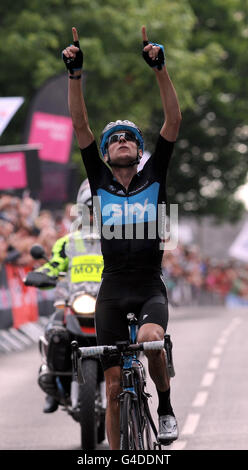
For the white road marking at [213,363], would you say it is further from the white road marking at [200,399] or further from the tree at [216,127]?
the tree at [216,127]

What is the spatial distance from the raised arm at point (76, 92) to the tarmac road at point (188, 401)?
9.33ft

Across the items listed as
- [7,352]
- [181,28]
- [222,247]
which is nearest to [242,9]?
[181,28]

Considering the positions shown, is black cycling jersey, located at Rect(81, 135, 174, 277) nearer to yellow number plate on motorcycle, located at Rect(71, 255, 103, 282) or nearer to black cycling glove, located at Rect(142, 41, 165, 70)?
black cycling glove, located at Rect(142, 41, 165, 70)

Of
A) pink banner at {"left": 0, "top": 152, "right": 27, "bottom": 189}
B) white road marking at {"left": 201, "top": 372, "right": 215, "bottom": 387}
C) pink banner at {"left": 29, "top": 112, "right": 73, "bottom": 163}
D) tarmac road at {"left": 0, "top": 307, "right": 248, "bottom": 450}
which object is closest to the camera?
tarmac road at {"left": 0, "top": 307, "right": 248, "bottom": 450}

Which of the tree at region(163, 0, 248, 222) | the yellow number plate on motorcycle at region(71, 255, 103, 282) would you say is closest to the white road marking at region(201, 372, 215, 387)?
the yellow number plate on motorcycle at region(71, 255, 103, 282)

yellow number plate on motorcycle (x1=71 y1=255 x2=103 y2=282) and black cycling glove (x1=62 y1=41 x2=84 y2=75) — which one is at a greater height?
black cycling glove (x1=62 y1=41 x2=84 y2=75)

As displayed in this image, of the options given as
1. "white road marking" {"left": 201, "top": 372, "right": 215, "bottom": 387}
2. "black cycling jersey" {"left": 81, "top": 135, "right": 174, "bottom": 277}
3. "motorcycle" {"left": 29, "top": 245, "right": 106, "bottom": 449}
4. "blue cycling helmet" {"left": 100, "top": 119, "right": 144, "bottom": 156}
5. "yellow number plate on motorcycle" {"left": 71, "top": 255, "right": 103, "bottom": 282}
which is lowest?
"white road marking" {"left": 201, "top": 372, "right": 215, "bottom": 387}

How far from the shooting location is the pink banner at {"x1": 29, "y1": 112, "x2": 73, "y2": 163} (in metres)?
25.5

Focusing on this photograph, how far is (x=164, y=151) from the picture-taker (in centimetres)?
634

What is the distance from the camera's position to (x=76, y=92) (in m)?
6.29

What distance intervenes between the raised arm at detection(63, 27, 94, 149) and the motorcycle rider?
7.55ft

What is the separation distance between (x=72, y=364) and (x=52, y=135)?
58.1 ft

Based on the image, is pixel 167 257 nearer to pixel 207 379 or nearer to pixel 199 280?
pixel 199 280
